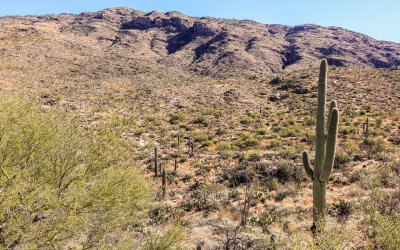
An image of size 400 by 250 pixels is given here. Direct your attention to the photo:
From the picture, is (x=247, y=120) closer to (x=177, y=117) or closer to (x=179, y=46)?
(x=177, y=117)

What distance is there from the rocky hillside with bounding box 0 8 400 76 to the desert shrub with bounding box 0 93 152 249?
37.9 meters

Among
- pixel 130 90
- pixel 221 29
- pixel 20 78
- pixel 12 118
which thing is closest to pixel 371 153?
pixel 12 118

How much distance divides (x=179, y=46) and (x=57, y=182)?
77.5 meters

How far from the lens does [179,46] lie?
7556 cm

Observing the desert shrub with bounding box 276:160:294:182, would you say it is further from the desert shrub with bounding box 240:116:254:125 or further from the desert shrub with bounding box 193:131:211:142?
the desert shrub with bounding box 240:116:254:125

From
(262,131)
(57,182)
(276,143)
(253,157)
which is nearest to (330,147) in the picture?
(57,182)

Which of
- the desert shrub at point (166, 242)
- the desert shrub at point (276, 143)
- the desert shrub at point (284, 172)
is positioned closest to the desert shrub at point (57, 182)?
the desert shrub at point (166, 242)

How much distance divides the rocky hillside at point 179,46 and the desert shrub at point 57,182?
3786cm

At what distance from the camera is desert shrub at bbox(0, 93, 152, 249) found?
3648 mm

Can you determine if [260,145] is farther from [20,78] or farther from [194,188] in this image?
[20,78]

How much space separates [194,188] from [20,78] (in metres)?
31.8

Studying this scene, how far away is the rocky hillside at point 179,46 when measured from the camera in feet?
146

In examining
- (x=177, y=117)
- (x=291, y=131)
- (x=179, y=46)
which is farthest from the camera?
(x=179, y=46)

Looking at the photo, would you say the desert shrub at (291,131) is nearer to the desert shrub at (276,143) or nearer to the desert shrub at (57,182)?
the desert shrub at (276,143)
